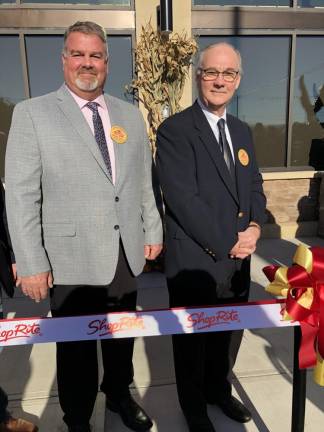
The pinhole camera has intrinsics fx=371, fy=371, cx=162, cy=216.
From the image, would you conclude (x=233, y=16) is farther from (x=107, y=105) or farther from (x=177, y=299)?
(x=177, y=299)

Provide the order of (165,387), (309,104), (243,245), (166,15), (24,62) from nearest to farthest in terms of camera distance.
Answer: (243,245), (165,387), (166,15), (24,62), (309,104)

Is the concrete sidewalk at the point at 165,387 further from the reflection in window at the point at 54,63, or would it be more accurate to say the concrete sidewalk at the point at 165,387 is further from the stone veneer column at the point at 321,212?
the reflection in window at the point at 54,63

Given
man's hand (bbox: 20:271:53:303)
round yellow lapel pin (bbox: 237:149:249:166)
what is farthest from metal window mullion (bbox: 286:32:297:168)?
man's hand (bbox: 20:271:53:303)

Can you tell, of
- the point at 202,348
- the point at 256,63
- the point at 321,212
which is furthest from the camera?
the point at 256,63

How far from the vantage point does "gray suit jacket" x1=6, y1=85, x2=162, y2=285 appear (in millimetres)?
1619

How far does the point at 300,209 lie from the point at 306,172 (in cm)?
58

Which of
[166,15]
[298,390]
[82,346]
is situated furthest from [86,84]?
[166,15]

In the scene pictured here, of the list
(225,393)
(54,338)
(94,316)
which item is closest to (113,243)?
(94,316)

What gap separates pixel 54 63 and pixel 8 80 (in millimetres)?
706

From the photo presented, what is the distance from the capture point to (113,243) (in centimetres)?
179

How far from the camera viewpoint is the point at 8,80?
17.6 ft

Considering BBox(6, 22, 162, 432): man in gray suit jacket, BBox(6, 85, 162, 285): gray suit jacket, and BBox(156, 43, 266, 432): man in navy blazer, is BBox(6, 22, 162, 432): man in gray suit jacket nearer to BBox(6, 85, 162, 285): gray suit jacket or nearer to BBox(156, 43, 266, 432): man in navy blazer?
BBox(6, 85, 162, 285): gray suit jacket

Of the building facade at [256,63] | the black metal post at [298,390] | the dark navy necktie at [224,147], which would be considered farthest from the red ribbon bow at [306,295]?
the building facade at [256,63]

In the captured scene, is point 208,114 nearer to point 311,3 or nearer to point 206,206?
point 206,206
